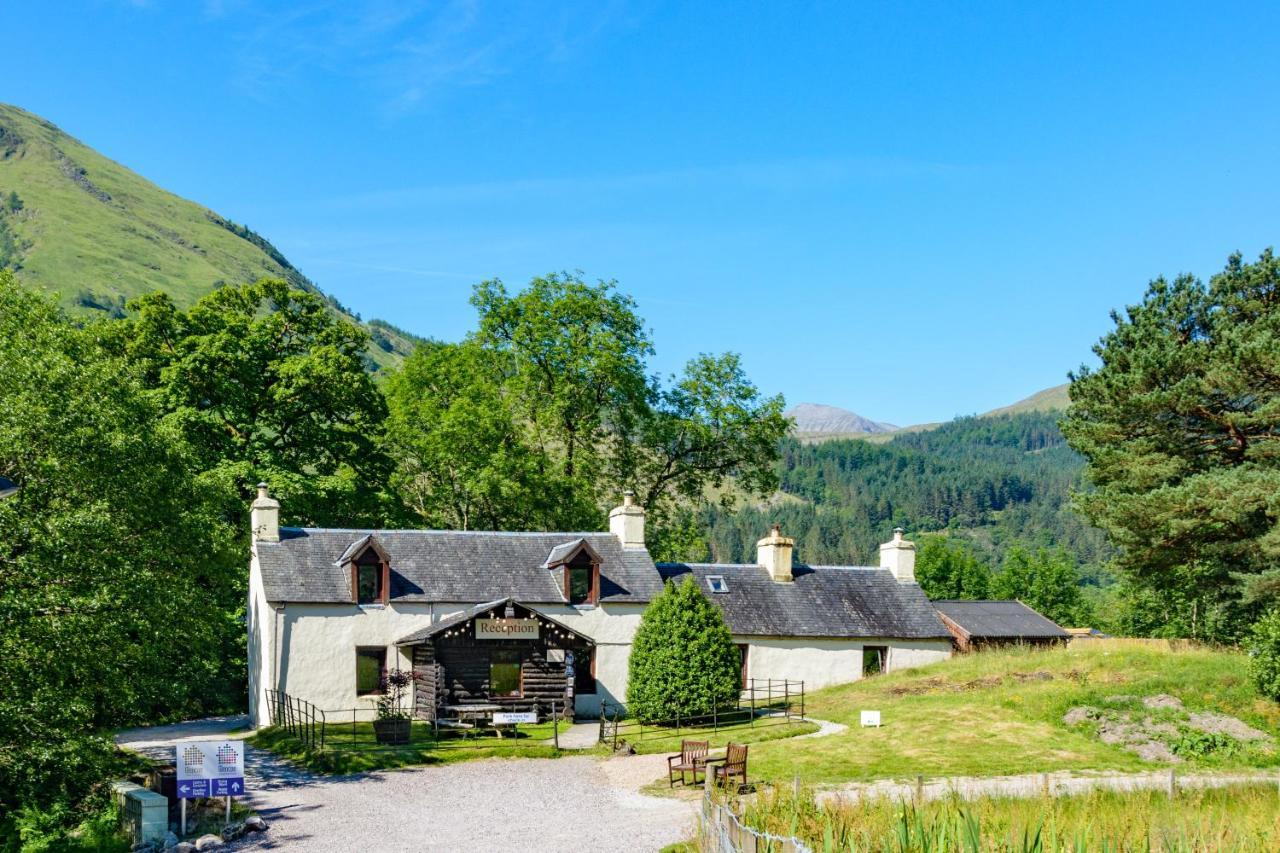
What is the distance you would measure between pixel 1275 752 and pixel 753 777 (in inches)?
476

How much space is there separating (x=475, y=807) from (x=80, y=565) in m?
9.34

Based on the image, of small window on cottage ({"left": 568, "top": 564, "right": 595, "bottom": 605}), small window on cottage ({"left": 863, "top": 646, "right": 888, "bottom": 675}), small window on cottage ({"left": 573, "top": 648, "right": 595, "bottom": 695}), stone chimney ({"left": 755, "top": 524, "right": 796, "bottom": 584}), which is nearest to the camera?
small window on cottage ({"left": 573, "top": 648, "right": 595, "bottom": 695})

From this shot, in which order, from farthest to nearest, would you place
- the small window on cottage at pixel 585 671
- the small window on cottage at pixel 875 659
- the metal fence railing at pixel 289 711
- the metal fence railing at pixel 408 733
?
the small window on cottage at pixel 875 659, the small window on cottage at pixel 585 671, the metal fence railing at pixel 289 711, the metal fence railing at pixel 408 733

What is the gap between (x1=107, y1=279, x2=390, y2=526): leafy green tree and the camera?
39.5 metres

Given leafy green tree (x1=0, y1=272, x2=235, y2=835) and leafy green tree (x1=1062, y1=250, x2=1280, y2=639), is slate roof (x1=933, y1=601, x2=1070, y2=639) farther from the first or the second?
leafy green tree (x1=0, y1=272, x2=235, y2=835)

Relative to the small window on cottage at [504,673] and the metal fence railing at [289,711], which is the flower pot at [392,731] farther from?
the small window on cottage at [504,673]

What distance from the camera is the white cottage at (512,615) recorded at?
3284 centimetres

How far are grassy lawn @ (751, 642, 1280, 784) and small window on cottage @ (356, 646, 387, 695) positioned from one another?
12933 millimetres

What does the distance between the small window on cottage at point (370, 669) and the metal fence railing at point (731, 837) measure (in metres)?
19.3

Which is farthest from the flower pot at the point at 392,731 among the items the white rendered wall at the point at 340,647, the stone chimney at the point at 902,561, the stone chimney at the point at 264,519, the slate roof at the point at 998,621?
the slate roof at the point at 998,621

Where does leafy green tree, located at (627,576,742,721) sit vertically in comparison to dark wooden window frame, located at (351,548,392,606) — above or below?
below

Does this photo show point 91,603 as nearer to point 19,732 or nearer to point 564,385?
point 19,732

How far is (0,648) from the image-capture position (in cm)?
2061

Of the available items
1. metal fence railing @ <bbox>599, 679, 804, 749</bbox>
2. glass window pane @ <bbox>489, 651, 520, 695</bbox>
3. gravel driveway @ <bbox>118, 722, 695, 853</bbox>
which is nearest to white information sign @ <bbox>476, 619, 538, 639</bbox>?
glass window pane @ <bbox>489, 651, 520, 695</bbox>
